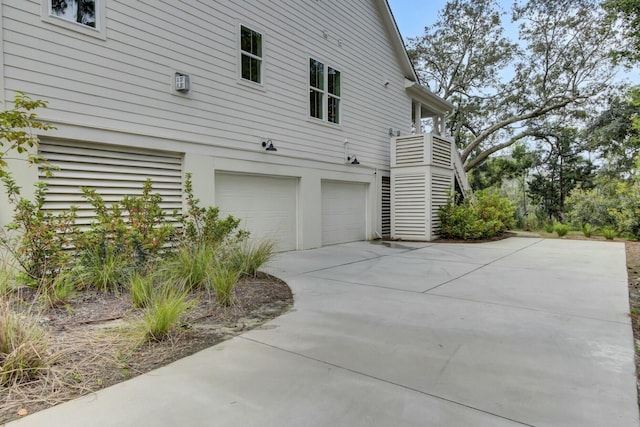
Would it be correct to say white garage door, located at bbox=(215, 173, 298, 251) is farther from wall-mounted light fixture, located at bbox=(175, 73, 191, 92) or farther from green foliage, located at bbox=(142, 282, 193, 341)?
green foliage, located at bbox=(142, 282, 193, 341)

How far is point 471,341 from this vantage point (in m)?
3.17

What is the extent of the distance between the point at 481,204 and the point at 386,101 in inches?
183

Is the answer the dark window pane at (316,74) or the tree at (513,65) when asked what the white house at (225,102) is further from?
the tree at (513,65)

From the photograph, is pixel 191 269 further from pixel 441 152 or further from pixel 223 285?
pixel 441 152

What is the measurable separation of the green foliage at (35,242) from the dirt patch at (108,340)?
28 cm

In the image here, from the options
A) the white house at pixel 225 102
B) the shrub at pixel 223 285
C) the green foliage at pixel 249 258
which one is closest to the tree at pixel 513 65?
the white house at pixel 225 102

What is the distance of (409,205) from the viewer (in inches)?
445

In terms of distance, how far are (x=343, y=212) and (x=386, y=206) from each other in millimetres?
2338

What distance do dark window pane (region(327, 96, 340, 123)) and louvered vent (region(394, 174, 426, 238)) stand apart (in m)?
2.89

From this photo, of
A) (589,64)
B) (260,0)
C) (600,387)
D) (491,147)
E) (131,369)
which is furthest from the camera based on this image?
(491,147)

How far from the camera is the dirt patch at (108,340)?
89.0 inches

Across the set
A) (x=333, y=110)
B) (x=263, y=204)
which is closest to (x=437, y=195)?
(x=333, y=110)

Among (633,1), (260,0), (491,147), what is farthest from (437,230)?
(491,147)

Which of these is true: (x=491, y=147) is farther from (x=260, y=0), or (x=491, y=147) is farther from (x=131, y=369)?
(x=131, y=369)
